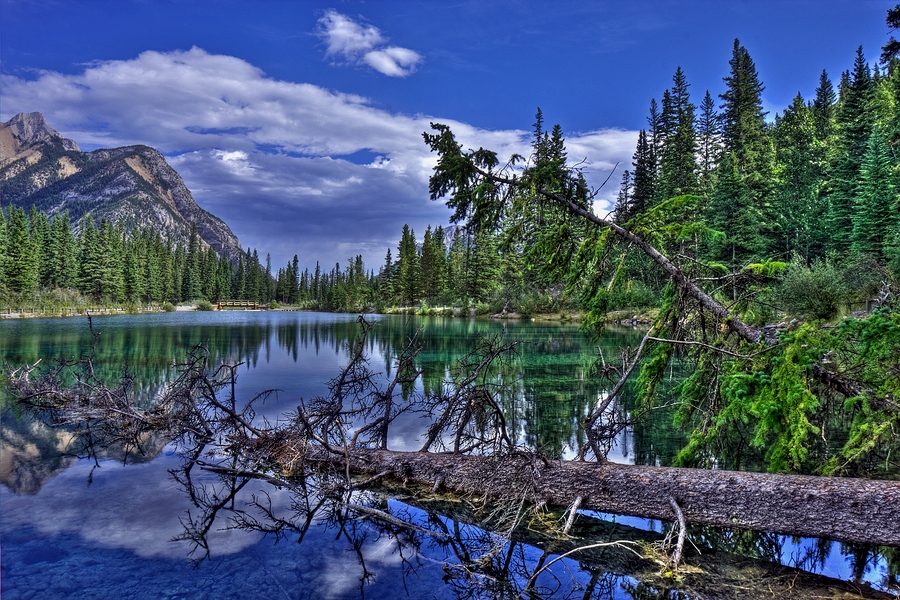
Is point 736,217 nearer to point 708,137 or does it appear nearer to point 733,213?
point 733,213

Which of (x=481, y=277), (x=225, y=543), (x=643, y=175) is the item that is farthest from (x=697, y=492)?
(x=481, y=277)

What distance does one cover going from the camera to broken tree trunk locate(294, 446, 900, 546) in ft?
17.7

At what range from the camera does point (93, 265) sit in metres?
63.4

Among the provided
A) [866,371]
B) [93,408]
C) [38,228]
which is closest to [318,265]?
[38,228]

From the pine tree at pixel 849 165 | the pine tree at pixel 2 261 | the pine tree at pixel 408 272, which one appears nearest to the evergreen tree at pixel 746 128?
the pine tree at pixel 849 165

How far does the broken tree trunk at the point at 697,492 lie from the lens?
5.38m

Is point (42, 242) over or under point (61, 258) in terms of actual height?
over

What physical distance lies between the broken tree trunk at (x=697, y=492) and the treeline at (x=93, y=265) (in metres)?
48.7

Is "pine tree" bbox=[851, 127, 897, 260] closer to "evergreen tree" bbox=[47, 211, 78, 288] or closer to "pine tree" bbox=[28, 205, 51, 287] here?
"pine tree" bbox=[28, 205, 51, 287]

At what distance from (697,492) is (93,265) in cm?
7504

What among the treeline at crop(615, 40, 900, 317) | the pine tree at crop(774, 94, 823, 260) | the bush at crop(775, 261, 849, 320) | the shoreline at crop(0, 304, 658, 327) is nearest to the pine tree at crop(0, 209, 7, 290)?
→ the shoreline at crop(0, 304, 658, 327)

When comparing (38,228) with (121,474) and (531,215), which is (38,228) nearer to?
(121,474)

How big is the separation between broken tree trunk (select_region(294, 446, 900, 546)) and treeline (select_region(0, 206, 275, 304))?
48.7 m

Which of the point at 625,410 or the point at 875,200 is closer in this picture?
the point at 625,410
